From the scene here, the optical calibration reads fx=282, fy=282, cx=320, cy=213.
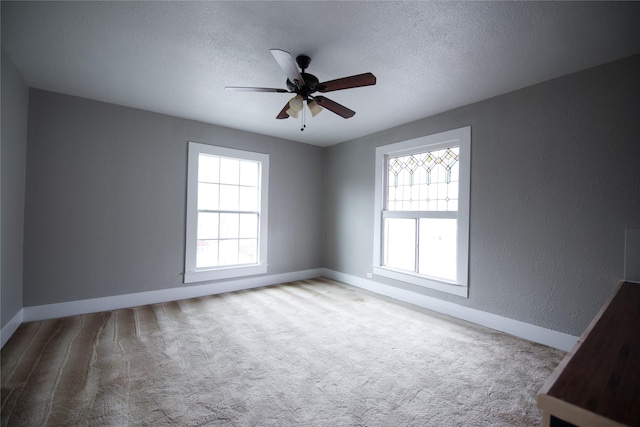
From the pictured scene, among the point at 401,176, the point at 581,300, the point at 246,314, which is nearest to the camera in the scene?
the point at 581,300

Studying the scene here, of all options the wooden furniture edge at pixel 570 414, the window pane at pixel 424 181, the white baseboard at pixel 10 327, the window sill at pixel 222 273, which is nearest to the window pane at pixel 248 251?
the window sill at pixel 222 273

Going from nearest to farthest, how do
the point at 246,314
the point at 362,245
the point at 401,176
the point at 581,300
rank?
the point at 581,300 → the point at 246,314 → the point at 401,176 → the point at 362,245

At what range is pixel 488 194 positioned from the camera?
3223 millimetres

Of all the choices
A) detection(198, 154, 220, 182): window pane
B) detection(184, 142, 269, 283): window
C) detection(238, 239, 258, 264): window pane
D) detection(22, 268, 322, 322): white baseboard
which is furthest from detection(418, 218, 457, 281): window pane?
detection(198, 154, 220, 182): window pane

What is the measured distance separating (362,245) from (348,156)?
1.61 metres

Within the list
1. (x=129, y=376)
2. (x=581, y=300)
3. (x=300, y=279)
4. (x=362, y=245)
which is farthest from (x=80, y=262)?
(x=581, y=300)

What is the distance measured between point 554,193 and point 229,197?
13.6ft

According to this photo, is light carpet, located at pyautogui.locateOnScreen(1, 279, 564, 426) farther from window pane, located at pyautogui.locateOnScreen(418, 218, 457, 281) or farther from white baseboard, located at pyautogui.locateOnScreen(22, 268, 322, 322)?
window pane, located at pyautogui.locateOnScreen(418, 218, 457, 281)

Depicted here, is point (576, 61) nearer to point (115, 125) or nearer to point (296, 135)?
point (296, 135)

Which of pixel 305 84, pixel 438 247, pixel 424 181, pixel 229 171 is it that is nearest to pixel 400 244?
pixel 438 247

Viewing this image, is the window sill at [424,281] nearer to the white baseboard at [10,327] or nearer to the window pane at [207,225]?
the window pane at [207,225]

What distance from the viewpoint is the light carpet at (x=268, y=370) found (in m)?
1.75

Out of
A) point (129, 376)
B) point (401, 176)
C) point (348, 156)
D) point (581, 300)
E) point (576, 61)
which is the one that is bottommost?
point (129, 376)

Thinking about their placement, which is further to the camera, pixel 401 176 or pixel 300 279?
pixel 300 279
